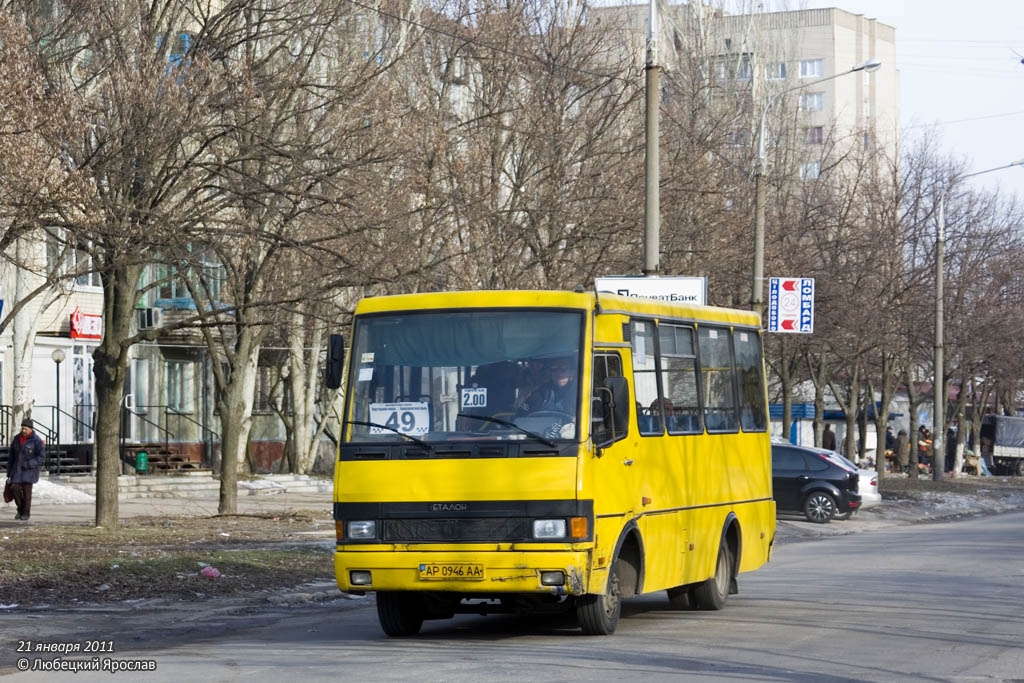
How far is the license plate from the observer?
452 inches

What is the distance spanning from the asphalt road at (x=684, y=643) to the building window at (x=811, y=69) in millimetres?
87199

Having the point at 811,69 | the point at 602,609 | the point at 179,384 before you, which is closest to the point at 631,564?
the point at 602,609

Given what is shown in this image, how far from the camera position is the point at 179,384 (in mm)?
45062

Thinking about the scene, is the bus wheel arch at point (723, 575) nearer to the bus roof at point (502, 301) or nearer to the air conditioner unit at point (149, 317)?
the bus roof at point (502, 301)

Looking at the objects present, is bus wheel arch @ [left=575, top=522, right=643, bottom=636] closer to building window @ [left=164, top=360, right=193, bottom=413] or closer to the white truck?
building window @ [left=164, top=360, right=193, bottom=413]

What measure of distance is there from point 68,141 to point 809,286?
15958mm

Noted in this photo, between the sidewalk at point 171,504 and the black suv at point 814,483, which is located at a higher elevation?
the black suv at point 814,483

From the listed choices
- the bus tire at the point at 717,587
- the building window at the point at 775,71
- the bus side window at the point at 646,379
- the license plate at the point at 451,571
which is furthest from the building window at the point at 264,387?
the license plate at the point at 451,571

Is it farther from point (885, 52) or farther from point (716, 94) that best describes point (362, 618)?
point (885, 52)

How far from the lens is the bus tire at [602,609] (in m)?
12.1

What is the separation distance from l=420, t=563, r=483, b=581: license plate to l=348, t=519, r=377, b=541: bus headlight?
50 cm

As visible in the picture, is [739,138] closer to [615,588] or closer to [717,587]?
[717,587]

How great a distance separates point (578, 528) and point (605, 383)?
118 cm

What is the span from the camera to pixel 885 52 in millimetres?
107312
